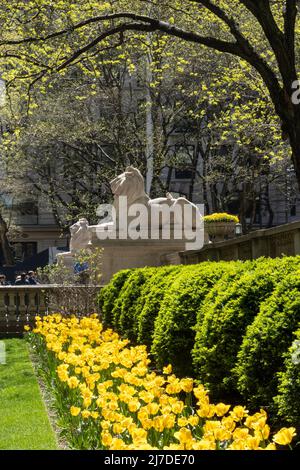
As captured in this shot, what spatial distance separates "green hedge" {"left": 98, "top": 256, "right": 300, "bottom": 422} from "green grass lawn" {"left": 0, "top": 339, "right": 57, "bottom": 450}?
1545mm

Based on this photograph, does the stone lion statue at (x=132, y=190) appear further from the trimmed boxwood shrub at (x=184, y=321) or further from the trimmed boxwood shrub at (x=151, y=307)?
the trimmed boxwood shrub at (x=184, y=321)

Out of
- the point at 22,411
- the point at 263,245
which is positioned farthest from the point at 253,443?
the point at 263,245

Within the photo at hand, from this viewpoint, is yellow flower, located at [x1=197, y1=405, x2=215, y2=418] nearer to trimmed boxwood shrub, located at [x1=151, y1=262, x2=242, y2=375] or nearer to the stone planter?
trimmed boxwood shrub, located at [x1=151, y1=262, x2=242, y2=375]

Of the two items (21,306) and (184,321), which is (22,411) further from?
(21,306)

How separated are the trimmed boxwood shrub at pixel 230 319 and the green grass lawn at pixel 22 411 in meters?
1.56

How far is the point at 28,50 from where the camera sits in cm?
1672

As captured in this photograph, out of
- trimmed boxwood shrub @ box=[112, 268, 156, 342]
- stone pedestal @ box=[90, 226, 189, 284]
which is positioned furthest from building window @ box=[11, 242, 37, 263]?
trimmed boxwood shrub @ box=[112, 268, 156, 342]

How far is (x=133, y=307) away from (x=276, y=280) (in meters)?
6.22

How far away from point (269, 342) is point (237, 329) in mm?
891

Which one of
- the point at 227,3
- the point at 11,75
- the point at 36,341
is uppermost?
the point at 227,3
